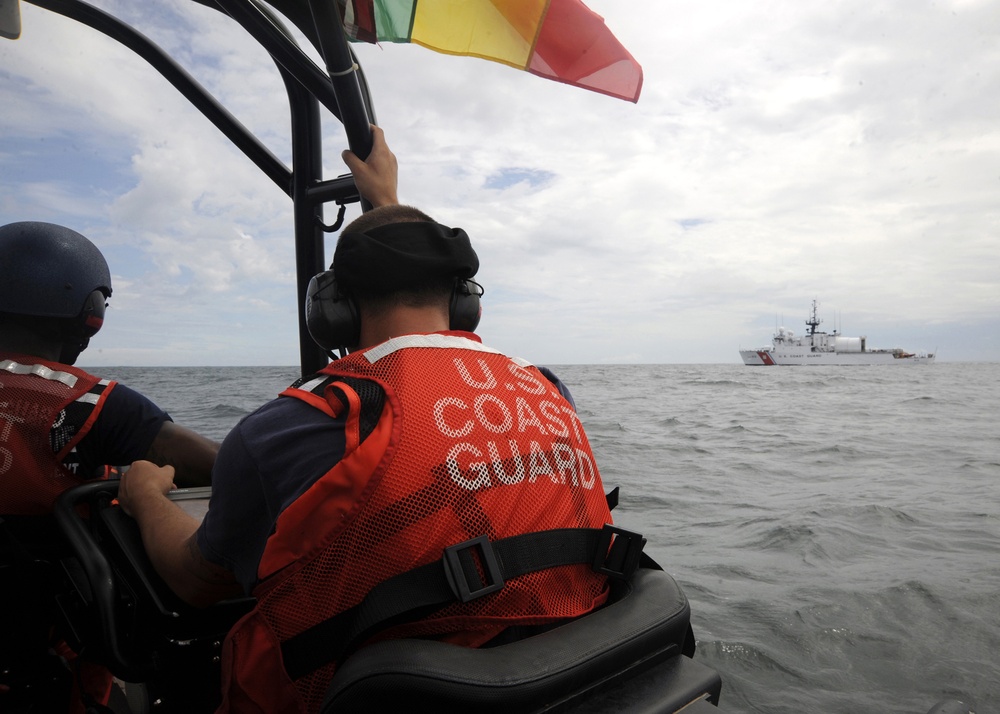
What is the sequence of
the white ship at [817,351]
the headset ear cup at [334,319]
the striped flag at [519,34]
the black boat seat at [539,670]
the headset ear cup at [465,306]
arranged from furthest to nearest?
the white ship at [817,351] < the striped flag at [519,34] < the headset ear cup at [465,306] < the headset ear cup at [334,319] < the black boat seat at [539,670]

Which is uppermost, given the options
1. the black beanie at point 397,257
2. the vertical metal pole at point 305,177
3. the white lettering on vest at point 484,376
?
the vertical metal pole at point 305,177

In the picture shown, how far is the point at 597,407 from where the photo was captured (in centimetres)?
1866

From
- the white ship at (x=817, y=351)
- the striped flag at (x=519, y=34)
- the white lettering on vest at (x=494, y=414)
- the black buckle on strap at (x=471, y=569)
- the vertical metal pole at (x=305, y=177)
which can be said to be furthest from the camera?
the white ship at (x=817, y=351)

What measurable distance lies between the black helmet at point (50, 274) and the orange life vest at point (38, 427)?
19cm

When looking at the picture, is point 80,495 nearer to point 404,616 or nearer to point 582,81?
point 404,616

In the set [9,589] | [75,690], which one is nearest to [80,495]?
[9,589]

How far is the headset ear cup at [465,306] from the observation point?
1.55 metres

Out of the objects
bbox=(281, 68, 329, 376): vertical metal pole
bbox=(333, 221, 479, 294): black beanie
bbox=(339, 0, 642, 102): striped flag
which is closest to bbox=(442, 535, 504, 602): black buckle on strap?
bbox=(333, 221, 479, 294): black beanie

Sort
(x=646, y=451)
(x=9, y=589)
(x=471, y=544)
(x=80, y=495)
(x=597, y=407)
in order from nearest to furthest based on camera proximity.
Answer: (x=471, y=544), (x=80, y=495), (x=9, y=589), (x=646, y=451), (x=597, y=407)

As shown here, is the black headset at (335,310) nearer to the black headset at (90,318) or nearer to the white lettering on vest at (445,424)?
the white lettering on vest at (445,424)

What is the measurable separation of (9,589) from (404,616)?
1.27m

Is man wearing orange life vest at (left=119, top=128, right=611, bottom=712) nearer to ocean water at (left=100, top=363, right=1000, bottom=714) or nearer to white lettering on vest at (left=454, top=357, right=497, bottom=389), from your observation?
white lettering on vest at (left=454, top=357, right=497, bottom=389)

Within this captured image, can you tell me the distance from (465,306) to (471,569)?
2.28 feet

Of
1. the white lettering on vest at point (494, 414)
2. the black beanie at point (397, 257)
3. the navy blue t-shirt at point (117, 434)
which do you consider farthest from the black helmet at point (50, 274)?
the white lettering on vest at point (494, 414)
